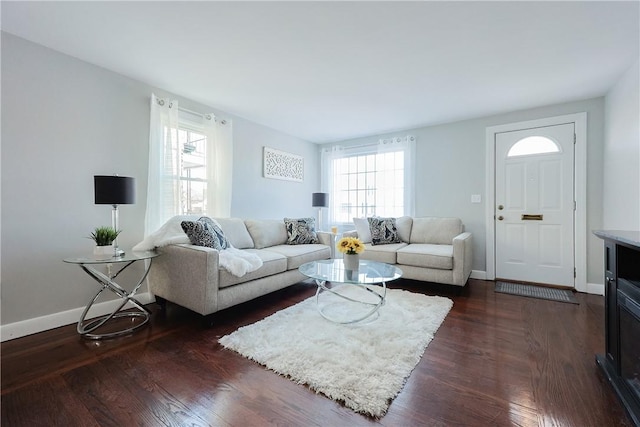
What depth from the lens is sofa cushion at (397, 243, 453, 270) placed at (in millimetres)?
3049

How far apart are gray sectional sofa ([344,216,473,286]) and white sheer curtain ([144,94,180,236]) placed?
230 cm

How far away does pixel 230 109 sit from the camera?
138 inches

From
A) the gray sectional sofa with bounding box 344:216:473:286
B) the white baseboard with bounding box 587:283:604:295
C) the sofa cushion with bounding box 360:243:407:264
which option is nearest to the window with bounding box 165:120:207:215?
the gray sectional sofa with bounding box 344:216:473:286

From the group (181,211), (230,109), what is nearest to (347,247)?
(181,211)

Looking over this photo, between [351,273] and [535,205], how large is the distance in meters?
2.78

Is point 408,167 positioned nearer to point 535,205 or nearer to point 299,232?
point 535,205

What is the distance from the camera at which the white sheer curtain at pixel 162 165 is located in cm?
279

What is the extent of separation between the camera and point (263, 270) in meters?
→ 2.63

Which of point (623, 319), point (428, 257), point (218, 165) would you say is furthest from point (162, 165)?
point (623, 319)

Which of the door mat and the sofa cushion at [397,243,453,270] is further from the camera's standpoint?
the sofa cushion at [397,243,453,270]

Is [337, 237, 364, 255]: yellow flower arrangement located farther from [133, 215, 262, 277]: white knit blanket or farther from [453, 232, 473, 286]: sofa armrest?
[453, 232, 473, 286]: sofa armrest

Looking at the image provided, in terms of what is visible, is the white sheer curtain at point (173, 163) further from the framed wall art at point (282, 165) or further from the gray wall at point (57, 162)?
the framed wall art at point (282, 165)

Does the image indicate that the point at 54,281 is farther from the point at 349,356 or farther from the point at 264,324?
the point at 349,356

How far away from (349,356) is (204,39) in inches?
98.5
